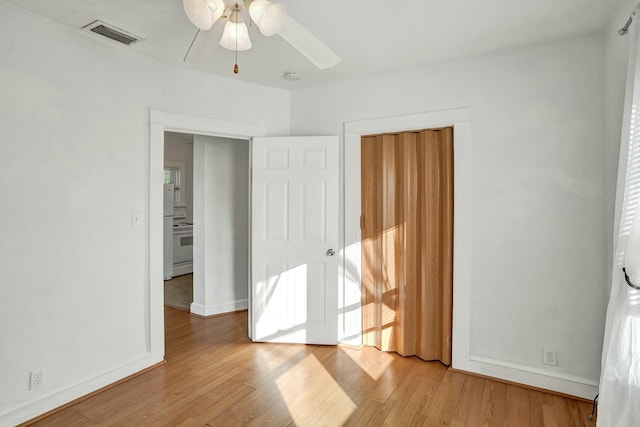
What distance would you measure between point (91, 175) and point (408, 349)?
112 inches

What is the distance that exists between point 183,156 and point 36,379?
5.33 meters

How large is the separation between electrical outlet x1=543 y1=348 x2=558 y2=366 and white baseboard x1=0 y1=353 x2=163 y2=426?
119 inches

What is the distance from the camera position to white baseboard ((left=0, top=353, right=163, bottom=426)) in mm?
2043

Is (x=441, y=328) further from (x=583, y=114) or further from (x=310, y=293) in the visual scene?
(x=583, y=114)

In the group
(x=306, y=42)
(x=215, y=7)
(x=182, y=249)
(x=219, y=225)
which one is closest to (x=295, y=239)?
(x=219, y=225)

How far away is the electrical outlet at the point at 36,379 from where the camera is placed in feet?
6.98

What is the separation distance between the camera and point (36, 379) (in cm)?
215

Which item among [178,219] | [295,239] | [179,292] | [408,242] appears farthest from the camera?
[178,219]

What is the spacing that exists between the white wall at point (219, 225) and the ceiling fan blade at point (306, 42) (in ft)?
8.99

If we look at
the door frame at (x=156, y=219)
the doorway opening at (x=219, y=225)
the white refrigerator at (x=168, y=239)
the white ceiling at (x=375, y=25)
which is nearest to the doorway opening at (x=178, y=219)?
the white refrigerator at (x=168, y=239)

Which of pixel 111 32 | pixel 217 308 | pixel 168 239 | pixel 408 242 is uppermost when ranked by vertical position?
pixel 111 32

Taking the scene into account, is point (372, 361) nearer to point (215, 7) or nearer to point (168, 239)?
point (215, 7)

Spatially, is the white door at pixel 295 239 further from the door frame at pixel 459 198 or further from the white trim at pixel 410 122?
the door frame at pixel 459 198

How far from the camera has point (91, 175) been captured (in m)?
2.43
